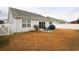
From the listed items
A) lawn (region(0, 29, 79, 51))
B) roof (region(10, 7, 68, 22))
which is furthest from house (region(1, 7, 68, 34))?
lawn (region(0, 29, 79, 51))

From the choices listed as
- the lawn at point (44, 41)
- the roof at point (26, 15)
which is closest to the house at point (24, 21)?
the roof at point (26, 15)

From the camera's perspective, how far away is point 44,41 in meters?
2.85

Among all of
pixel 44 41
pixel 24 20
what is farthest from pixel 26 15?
pixel 44 41

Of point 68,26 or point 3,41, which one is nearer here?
point 3,41

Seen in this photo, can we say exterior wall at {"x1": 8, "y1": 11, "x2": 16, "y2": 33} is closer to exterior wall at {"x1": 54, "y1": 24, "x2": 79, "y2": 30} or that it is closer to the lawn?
the lawn

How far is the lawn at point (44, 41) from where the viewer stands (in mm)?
2820

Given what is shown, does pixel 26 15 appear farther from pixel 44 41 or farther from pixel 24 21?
pixel 44 41

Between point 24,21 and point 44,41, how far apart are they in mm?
526

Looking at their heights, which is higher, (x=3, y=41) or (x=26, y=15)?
(x=26, y=15)

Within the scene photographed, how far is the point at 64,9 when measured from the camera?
9.55 ft

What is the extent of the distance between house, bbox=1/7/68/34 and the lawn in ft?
0.38

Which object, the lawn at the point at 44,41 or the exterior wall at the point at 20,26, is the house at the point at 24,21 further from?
the lawn at the point at 44,41
